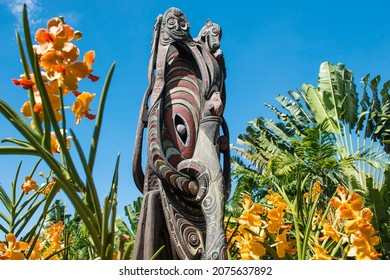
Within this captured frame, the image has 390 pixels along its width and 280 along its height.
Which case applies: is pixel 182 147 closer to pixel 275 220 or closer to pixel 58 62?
pixel 275 220

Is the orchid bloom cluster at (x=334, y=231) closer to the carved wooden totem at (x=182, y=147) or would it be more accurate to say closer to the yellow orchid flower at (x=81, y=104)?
the yellow orchid flower at (x=81, y=104)

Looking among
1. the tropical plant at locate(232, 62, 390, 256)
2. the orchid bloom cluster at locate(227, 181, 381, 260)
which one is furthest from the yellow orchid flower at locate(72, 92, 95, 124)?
the tropical plant at locate(232, 62, 390, 256)

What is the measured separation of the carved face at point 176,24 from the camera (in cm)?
346

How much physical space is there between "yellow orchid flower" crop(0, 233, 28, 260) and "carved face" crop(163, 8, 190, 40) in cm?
256

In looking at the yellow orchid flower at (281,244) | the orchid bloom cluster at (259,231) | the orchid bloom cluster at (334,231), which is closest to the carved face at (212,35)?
the orchid bloom cluster at (334,231)

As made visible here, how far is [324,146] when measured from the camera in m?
7.98

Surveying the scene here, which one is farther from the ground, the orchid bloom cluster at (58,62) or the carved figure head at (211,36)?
the carved figure head at (211,36)

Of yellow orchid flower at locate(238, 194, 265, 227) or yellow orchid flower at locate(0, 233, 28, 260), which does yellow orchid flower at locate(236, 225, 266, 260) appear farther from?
yellow orchid flower at locate(0, 233, 28, 260)

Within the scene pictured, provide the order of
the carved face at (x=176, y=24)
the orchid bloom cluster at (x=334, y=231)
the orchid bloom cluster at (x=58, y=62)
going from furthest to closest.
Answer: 1. the carved face at (x=176, y=24)
2. the orchid bloom cluster at (x=334, y=231)
3. the orchid bloom cluster at (x=58, y=62)

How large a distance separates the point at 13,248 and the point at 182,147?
211 centimetres

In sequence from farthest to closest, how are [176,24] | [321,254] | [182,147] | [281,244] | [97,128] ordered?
1. [176,24]
2. [182,147]
3. [281,244]
4. [321,254]
5. [97,128]

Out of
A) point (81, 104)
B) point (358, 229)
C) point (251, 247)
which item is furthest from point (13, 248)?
point (358, 229)

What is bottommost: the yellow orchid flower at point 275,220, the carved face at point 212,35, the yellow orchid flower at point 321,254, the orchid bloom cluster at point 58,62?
the yellow orchid flower at point 321,254

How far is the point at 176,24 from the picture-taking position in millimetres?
3490
